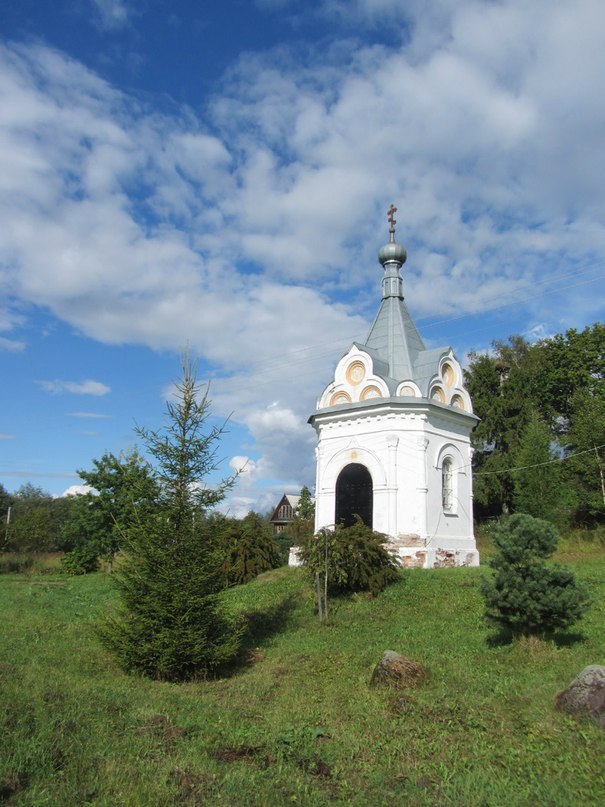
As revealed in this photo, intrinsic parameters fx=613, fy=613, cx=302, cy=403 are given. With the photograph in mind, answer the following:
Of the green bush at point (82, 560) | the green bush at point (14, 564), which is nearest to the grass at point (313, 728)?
the green bush at point (82, 560)

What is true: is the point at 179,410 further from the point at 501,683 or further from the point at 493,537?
the point at 501,683

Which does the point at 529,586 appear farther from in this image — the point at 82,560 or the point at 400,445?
the point at 82,560

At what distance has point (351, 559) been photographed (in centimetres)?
1298

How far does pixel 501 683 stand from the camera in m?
7.23

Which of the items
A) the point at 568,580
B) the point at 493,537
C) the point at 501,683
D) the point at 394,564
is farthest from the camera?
the point at 394,564

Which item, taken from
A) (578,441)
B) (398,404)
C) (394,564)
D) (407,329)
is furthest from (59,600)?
(578,441)

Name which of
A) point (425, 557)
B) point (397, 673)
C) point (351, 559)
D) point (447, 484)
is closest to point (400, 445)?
point (447, 484)

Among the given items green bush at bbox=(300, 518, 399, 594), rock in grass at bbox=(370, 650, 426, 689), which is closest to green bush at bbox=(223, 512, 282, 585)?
green bush at bbox=(300, 518, 399, 594)

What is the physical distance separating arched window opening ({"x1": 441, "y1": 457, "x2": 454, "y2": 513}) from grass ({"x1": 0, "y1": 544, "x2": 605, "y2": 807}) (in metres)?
6.74

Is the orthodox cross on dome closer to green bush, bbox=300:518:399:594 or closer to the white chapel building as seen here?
the white chapel building

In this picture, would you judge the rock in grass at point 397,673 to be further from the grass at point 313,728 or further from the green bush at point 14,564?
the green bush at point 14,564

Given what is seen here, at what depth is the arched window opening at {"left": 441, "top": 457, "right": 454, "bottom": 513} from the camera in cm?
1720

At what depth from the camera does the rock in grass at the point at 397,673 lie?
7.33 meters

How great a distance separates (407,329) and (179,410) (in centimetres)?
1091
